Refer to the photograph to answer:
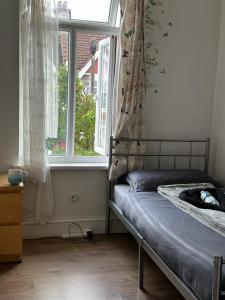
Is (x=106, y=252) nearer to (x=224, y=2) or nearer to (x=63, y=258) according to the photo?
(x=63, y=258)

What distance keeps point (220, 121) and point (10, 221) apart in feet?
7.43

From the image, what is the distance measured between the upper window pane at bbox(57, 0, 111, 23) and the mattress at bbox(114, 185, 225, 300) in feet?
5.92

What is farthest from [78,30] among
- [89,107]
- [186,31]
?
[186,31]

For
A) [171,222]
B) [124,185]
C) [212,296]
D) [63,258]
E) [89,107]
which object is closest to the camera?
[212,296]

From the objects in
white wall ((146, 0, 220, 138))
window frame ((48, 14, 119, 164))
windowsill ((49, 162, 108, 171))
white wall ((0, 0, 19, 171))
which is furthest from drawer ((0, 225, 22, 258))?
white wall ((146, 0, 220, 138))

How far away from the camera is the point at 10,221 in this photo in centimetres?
310

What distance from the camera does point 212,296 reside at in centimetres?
174

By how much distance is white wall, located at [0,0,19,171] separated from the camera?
3314 mm

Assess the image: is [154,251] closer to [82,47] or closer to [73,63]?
[73,63]

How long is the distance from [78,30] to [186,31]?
3.54 ft

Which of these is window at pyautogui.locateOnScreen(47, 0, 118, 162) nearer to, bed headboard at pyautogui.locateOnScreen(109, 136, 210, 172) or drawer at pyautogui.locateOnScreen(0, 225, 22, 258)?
→ bed headboard at pyautogui.locateOnScreen(109, 136, 210, 172)

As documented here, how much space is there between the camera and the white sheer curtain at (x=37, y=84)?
3352 millimetres

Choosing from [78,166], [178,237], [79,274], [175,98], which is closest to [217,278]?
[178,237]

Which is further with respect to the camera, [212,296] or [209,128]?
[209,128]
